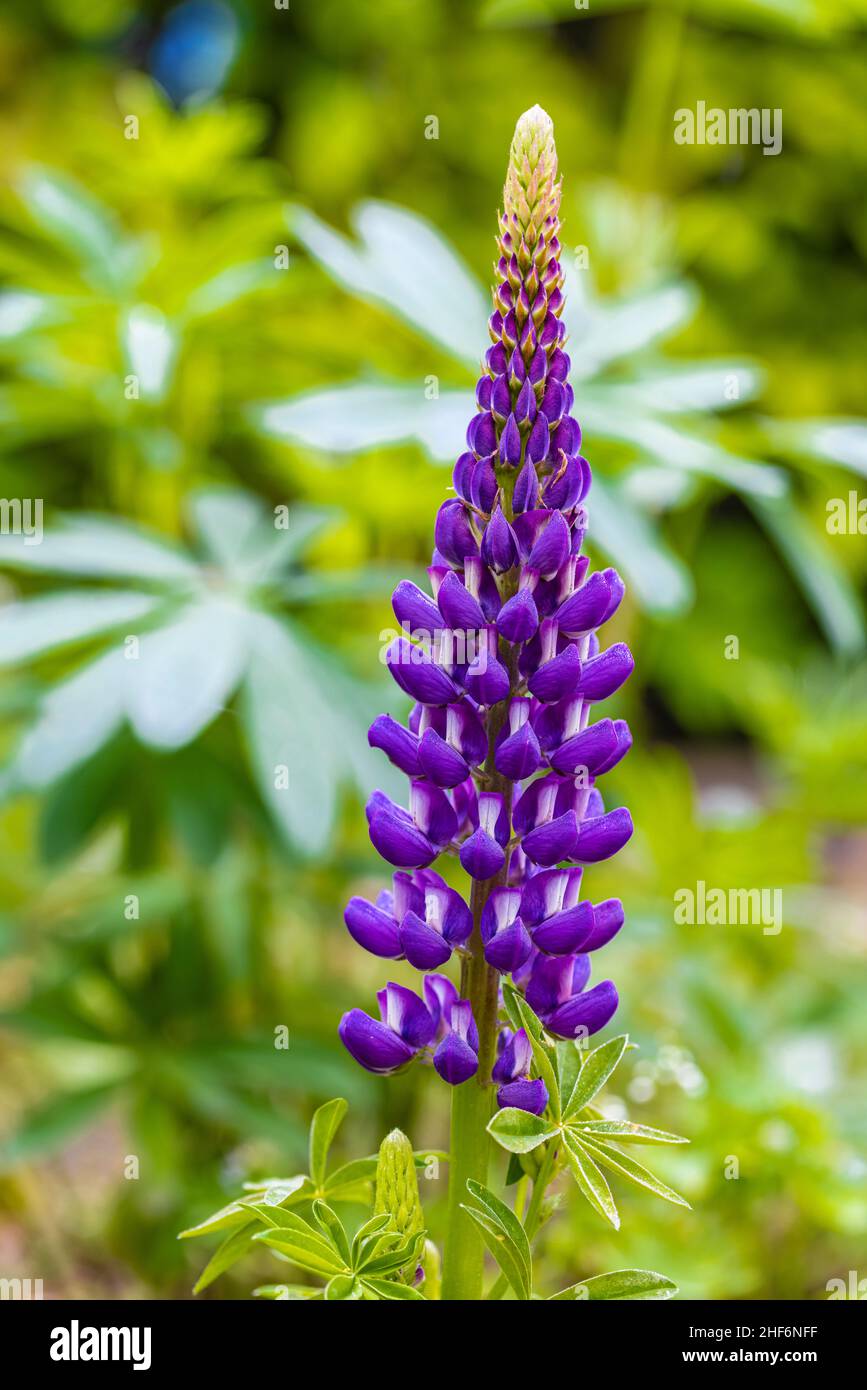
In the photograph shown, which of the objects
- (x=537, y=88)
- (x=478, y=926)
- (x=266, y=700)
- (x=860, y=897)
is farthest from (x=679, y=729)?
(x=478, y=926)

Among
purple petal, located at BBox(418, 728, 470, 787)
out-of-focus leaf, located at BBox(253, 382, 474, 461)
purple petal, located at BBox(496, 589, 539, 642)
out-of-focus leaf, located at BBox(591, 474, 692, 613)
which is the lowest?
purple petal, located at BBox(418, 728, 470, 787)

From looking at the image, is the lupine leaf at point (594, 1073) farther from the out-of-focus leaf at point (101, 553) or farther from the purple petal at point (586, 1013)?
the out-of-focus leaf at point (101, 553)

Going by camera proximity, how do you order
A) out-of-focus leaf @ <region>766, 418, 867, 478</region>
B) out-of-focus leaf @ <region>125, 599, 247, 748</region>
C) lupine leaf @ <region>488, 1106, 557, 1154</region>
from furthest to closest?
out-of-focus leaf @ <region>766, 418, 867, 478</region>
out-of-focus leaf @ <region>125, 599, 247, 748</region>
lupine leaf @ <region>488, 1106, 557, 1154</region>

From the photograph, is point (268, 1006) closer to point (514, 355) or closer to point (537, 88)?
point (514, 355)

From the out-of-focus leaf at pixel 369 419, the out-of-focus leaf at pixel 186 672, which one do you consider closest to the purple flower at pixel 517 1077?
the out-of-focus leaf at pixel 186 672

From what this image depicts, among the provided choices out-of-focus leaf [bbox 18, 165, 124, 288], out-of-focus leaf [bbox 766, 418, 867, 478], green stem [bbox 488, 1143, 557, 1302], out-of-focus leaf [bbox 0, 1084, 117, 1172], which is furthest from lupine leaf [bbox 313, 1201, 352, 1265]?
out-of-focus leaf [bbox 18, 165, 124, 288]

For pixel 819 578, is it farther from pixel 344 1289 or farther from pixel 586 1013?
pixel 344 1289

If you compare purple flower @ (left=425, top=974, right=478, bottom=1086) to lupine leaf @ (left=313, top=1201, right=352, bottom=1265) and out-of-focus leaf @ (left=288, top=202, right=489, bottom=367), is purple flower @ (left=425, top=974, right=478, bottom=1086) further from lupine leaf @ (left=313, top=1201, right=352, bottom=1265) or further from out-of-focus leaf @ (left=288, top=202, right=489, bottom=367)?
out-of-focus leaf @ (left=288, top=202, right=489, bottom=367)
